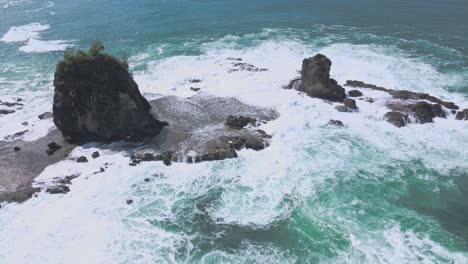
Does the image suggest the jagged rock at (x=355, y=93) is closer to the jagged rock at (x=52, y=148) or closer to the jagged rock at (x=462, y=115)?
the jagged rock at (x=462, y=115)

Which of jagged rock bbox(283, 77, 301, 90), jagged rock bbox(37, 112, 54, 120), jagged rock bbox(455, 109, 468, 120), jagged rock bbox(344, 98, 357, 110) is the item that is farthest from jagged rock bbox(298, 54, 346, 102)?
jagged rock bbox(37, 112, 54, 120)

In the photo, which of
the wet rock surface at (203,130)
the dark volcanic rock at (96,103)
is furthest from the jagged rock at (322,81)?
the dark volcanic rock at (96,103)

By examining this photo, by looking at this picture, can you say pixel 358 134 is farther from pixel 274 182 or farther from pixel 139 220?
pixel 139 220

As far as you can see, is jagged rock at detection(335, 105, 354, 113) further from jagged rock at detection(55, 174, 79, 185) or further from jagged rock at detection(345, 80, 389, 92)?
jagged rock at detection(55, 174, 79, 185)

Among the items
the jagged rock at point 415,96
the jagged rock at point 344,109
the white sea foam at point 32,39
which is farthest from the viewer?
the white sea foam at point 32,39

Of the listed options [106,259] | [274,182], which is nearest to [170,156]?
[274,182]

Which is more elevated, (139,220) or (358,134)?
→ (358,134)
